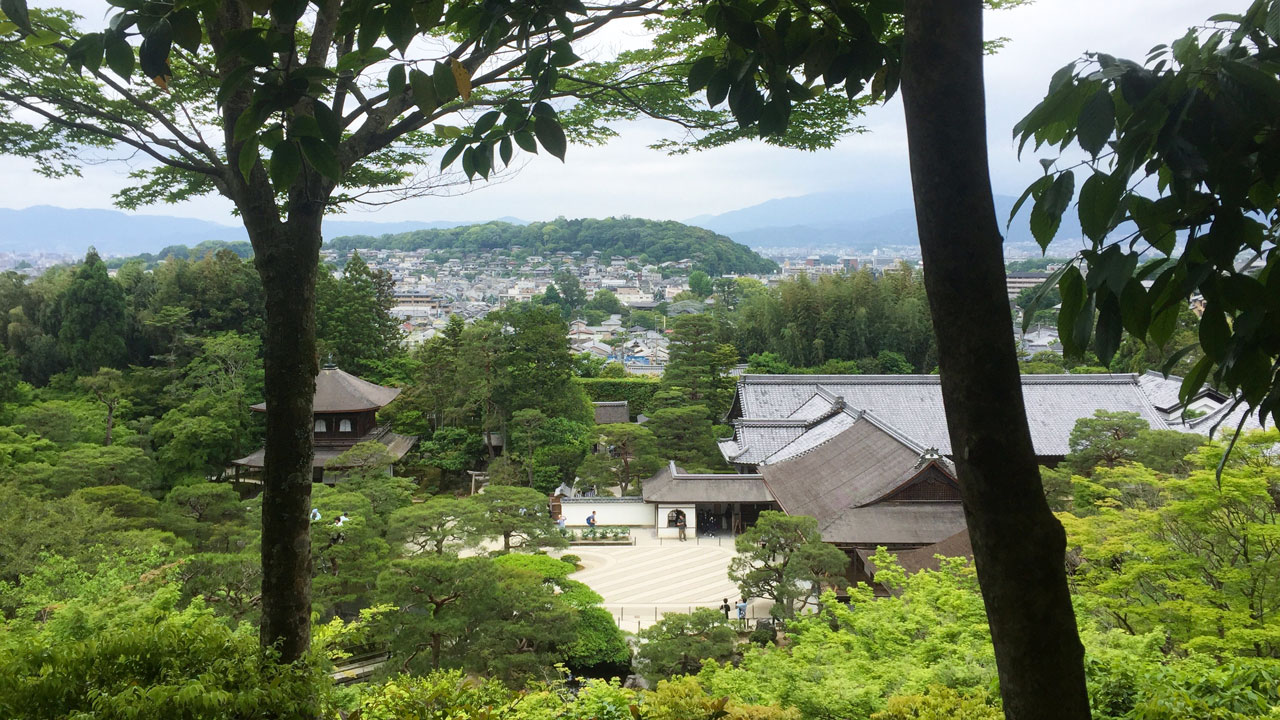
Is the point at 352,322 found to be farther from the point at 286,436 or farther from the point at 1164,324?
the point at 1164,324

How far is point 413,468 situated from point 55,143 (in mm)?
15325

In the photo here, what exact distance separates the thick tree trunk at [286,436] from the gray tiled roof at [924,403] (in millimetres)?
15696

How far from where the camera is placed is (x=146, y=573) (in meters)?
7.73

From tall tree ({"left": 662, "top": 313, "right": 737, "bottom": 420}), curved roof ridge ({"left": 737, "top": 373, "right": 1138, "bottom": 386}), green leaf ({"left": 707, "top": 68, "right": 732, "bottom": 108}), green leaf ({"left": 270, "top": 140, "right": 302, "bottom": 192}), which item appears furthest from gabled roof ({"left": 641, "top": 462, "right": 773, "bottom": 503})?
green leaf ({"left": 270, "top": 140, "right": 302, "bottom": 192})

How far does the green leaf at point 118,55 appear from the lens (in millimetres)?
886

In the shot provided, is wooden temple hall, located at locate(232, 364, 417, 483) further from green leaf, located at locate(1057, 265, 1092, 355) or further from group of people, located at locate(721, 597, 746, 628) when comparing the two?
green leaf, located at locate(1057, 265, 1092, 355)

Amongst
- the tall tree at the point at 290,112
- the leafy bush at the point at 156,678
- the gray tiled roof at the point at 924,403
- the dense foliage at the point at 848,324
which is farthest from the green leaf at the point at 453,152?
the dense foliage at the point at 848,324

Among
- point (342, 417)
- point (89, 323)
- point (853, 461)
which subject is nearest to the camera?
point (853, 461)

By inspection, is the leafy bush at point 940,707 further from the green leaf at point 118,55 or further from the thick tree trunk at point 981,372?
the green leaf at point 118,55

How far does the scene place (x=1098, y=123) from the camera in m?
0.72

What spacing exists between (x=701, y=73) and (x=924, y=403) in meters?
18.4

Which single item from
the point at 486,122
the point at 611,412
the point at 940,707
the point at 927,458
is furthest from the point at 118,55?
the point at 611,412

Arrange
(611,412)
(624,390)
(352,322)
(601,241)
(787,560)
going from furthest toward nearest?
(601,241), (624,390), (611,412), (352,322), (787,560)

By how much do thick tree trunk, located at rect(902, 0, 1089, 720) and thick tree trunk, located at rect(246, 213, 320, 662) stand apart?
1813mm
